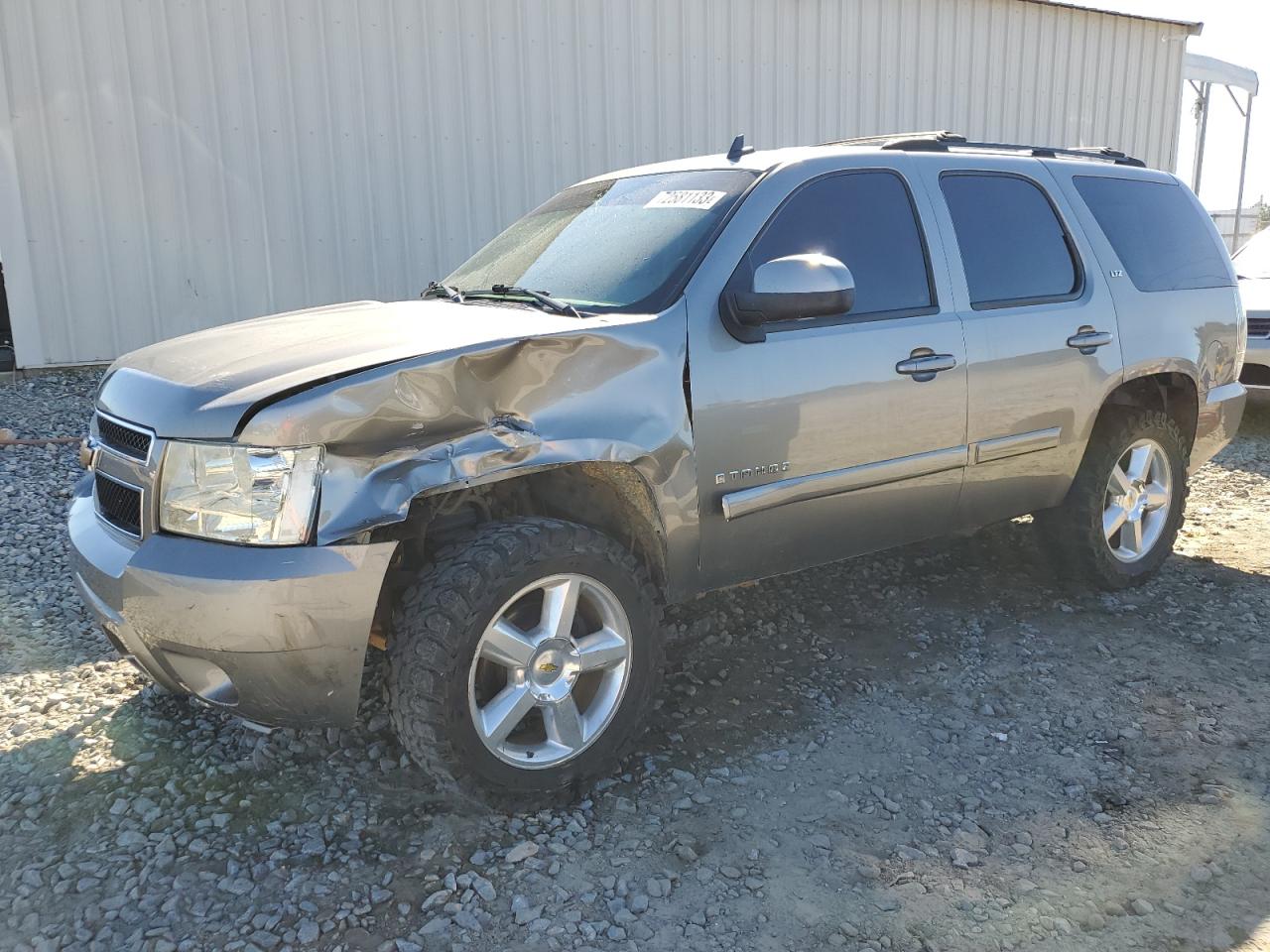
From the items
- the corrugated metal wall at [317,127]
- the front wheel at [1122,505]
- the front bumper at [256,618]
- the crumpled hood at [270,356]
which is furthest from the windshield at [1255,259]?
the front bumper at [256,618]

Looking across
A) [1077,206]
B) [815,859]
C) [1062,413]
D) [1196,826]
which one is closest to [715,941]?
[815,859]

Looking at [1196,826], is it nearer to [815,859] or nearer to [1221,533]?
[815,859]

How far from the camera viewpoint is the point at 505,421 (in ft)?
8.64

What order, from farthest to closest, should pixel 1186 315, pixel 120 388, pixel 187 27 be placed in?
pixel 187 27
pixel 1186 315
pixel 120 388

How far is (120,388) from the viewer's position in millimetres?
2828

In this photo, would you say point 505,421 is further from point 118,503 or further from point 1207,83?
point 1207,83

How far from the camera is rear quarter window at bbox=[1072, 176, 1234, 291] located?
4.24m

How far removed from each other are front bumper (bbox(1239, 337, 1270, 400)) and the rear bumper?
12.3 feet

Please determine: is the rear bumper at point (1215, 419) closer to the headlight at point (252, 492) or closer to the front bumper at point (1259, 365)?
the front bumper at point (1259, 365)

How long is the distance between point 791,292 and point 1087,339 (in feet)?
5.52

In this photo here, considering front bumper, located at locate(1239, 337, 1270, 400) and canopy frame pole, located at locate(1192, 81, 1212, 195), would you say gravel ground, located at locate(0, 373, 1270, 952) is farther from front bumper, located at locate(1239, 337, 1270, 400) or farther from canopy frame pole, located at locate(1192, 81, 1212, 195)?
canopy frame pole, located at locate(1192, 81, 1212, 195)

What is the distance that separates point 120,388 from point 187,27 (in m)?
5.91

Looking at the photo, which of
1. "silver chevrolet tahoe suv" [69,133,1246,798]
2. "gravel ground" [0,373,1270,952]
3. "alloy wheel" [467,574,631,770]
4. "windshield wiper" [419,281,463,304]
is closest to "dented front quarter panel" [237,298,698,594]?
"silver chevrolet tahoe suv" [69,133,1246,798]

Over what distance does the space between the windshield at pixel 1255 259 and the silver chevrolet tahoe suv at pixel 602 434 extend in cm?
579
